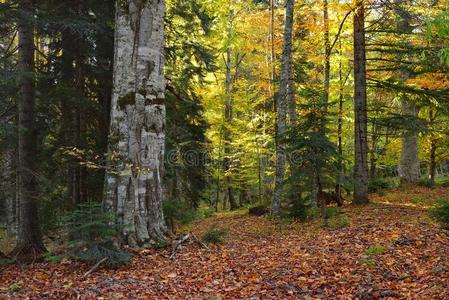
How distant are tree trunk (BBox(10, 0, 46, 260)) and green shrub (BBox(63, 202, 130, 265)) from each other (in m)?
3.71

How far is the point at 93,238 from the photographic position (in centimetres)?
627

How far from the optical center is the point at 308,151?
32.5ft

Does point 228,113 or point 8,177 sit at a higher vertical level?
point 228,113

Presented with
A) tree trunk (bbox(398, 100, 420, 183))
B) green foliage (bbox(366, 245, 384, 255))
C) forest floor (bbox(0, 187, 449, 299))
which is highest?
tree trunk (bbox(398, 100, 420, 183))

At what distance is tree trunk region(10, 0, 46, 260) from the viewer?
9.41m

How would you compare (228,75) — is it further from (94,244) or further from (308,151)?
(94,244)

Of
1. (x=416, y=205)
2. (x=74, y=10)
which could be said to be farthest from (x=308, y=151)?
(x=74, y=10)

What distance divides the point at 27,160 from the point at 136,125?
14.0ft

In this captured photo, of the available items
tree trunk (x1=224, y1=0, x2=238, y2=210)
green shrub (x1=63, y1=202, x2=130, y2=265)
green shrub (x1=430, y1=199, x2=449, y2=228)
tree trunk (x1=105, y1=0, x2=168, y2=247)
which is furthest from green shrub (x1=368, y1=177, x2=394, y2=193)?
green shrub (x1=63, y1=202, x2=130, y2=265)

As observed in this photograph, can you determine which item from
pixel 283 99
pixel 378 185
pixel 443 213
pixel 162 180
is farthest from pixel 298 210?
pixel 378 185

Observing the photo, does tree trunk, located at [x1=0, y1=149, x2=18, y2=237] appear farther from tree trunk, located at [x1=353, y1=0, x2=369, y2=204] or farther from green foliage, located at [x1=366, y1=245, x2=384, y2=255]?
tree trunk, located at [x1=353, y1=0, x2=369, y2=204]

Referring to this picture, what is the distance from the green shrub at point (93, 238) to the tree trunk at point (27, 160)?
3.71 m

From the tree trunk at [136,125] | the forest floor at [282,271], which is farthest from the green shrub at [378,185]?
the tree trunk at [136,125]

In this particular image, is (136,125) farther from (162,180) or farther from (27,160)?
(27,160)
